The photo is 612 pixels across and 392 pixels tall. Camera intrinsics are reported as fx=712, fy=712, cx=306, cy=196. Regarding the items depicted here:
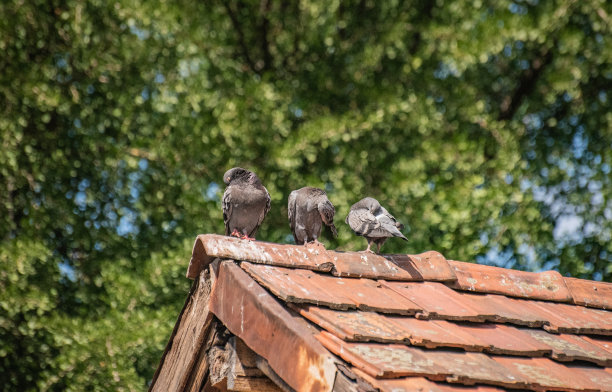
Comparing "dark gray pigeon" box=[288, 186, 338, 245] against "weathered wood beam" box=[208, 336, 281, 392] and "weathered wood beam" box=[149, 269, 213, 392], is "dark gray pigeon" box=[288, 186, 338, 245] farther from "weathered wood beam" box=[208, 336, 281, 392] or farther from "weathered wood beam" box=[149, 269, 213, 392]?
"weathered wood beam" box=[208, 336, 281, 392]

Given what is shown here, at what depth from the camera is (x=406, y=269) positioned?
8.16ft

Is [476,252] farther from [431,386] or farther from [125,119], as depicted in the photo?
[431,386]

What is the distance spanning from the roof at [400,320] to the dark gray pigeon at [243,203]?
1.63 meters

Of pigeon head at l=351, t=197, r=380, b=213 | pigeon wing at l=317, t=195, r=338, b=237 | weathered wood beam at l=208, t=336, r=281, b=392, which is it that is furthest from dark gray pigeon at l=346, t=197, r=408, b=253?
weathered wood beam at l=208, t=336, r=281, b=392

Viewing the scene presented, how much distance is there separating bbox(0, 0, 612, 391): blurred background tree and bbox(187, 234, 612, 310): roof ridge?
4.81 m

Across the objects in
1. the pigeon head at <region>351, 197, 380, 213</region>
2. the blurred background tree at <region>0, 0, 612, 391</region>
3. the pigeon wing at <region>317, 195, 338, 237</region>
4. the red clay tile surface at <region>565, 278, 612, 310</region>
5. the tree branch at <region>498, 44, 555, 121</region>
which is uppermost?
the tree branch at <region>498, 44, 555, 121</region>

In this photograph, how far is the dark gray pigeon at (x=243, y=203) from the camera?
425cm

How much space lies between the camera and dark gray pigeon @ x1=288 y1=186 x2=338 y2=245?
13.1 feet

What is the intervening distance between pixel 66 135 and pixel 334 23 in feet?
12.1

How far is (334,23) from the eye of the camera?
30.5 feet

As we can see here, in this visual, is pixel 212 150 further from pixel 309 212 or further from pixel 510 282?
pixel 510 282

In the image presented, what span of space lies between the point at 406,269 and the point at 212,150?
231 inches

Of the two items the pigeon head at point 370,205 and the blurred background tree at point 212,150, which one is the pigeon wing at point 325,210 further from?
the blurred background tree at point 212,150

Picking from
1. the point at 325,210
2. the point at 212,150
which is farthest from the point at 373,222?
the point at 212,150
